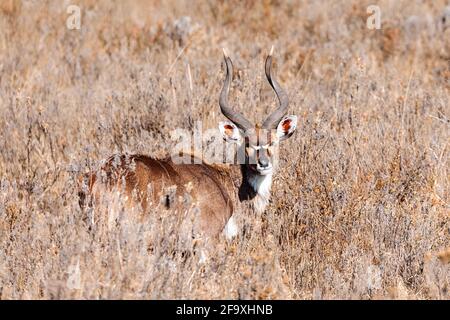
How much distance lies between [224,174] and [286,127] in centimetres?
71

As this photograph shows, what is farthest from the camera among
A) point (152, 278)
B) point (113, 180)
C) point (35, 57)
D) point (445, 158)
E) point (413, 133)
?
point (35, 57)

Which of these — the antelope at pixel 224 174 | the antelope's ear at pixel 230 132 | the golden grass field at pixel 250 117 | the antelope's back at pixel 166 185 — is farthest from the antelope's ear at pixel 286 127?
the antelope's back at pixel 166 185

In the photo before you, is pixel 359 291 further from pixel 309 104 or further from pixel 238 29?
pixel 238 29

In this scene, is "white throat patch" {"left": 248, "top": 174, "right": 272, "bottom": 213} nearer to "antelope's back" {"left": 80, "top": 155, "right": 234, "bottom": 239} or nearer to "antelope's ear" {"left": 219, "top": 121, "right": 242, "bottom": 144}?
"antelope's back" {"left": 80, "top": 155, "right": 234, "bottom": 239}

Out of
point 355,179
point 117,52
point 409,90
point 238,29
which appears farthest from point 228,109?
point 238,29

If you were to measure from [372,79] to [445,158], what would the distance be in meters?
2.39

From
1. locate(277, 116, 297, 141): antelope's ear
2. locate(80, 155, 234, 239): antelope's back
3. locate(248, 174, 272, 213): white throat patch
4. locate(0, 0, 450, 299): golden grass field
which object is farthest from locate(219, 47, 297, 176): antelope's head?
locate(80, 155, 234, 239): antelope's back

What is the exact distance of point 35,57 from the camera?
10758 millimetres

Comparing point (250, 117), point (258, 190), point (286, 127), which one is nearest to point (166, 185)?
point (258, 190)

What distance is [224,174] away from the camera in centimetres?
755

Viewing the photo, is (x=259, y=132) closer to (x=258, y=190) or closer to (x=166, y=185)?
(x=258, y=190)

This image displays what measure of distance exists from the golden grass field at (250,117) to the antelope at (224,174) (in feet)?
0.73

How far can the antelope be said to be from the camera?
6.38 m
